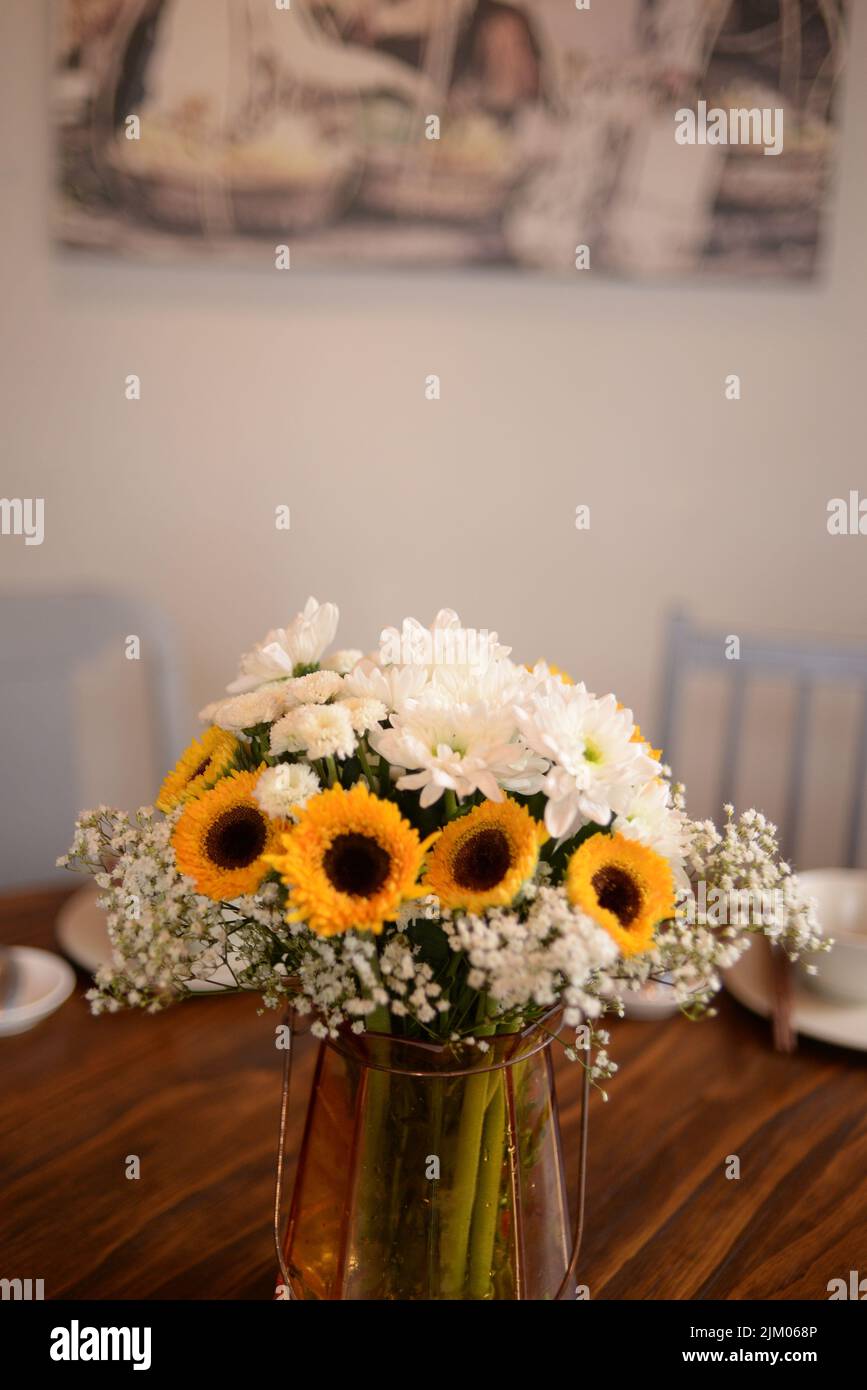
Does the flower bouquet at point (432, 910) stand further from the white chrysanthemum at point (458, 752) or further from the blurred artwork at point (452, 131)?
the blurred artwork at point (452, 131)

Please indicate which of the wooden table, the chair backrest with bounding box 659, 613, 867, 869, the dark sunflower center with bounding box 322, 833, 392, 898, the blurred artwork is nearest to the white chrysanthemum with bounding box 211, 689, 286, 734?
the dark sunflower center with bounding box 322, 833, 392, 898

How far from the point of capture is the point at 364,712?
637 millimetres

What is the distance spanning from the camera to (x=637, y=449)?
220cm

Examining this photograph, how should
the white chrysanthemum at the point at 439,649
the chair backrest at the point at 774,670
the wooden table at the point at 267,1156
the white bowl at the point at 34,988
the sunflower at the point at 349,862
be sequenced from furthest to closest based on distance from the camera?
the chair backrest at the point at 774,670, the white bowl at the point at 34,988, the wooden table at the point at 267,1156, the white chrysanthemum at the point at 439,649, the sunflower at the point at 349,862

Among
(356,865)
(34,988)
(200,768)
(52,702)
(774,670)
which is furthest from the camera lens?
(52,702)

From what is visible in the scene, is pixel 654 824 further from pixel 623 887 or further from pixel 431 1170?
pixel 431 1170

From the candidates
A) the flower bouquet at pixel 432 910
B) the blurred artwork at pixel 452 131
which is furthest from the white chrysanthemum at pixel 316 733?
the blurred artwork at pixel 452 131

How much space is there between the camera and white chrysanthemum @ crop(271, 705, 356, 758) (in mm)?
619

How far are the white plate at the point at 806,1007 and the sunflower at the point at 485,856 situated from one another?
1.89 feet

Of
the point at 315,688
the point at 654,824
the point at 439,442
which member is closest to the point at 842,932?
the point at 654,824

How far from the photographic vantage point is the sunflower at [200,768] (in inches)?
27.3

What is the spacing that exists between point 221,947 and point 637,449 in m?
1.70

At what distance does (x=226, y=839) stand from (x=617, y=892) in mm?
212
